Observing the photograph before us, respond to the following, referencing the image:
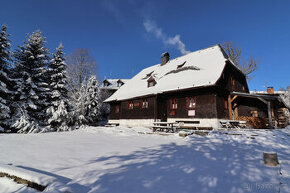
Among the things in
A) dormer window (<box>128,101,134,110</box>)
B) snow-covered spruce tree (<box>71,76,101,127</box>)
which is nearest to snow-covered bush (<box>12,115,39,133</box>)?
snow-covered spruce tree (<box>71,76,101,127</box>)

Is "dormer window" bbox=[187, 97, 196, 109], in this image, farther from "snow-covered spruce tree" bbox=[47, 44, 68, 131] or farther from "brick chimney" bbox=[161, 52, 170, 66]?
"snow-covered spruce tree" bbox=[47, 44, 68, 131]

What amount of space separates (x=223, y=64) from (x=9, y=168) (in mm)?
17075

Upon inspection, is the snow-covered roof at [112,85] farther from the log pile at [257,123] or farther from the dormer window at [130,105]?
the log pile at [257,123]

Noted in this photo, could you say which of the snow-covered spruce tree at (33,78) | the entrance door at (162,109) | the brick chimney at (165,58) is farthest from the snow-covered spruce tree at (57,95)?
the brick chimney at (165,58)

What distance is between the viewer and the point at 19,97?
49.3 feet

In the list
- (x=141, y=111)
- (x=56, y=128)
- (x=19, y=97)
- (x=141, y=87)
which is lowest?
(x=56, y=128)

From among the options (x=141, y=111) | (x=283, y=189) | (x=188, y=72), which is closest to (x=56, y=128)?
(x=141, y=111)

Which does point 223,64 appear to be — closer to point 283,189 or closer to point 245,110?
point 245,110

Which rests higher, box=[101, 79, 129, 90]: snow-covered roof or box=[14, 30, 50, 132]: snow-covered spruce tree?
box=[101, 79, 129, 90]: snow-covered roof

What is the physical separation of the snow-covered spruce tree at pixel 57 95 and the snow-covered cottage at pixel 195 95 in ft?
24.6

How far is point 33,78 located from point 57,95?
2945mm

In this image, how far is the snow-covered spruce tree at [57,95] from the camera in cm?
1628

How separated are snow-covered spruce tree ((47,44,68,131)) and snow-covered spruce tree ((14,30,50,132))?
659mm

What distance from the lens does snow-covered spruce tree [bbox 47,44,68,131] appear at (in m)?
16.3
